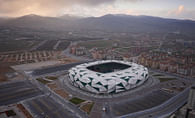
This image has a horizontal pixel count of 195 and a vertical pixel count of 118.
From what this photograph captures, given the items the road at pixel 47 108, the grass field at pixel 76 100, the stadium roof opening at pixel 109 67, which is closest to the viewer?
the road at pixel 47 108

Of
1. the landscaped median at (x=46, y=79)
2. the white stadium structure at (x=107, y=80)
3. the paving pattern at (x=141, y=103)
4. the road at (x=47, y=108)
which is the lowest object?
the road at (x=47, y=108)

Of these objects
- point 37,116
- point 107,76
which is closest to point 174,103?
point 107,76

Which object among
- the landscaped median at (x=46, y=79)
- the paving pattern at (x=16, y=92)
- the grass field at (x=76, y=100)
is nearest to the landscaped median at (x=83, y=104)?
the grass field at (x=76, y=100)

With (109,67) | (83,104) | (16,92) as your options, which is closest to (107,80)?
(83,104)

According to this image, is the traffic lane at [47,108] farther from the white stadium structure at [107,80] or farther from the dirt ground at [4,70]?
the dirt ground at [4,70]

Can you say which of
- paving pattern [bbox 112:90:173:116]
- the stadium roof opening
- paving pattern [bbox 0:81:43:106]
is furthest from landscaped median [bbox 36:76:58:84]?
paving pattern [bbox 112:90:173:116]

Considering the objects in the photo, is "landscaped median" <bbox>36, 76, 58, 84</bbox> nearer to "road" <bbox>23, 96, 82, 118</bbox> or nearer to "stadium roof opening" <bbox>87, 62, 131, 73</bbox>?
"road" <bbox>23, 96, 82, 118</bbox>
